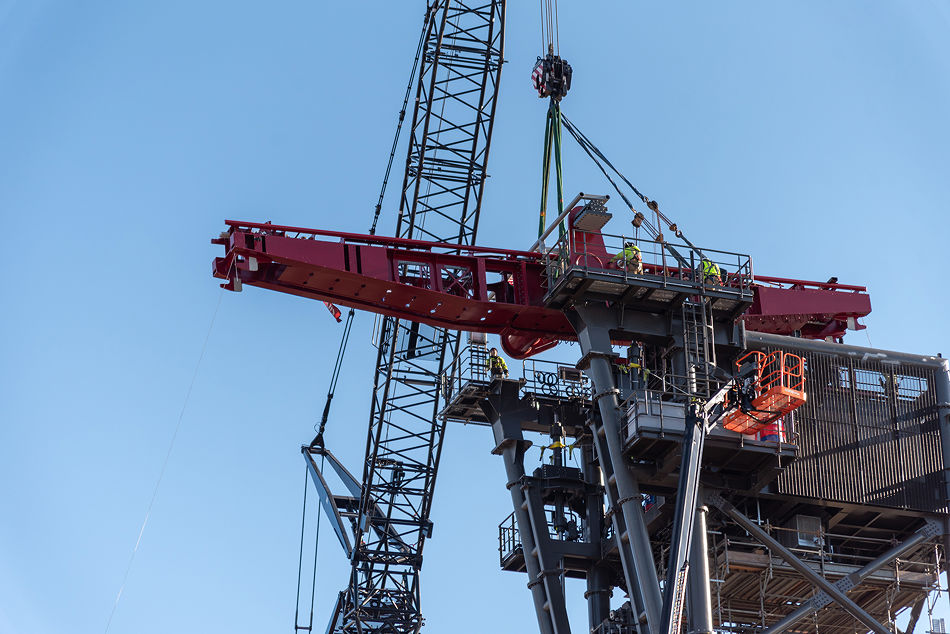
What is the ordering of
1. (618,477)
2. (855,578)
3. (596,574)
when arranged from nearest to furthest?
(618,477) < (855,578) < (596,574)

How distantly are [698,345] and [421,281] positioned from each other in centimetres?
809

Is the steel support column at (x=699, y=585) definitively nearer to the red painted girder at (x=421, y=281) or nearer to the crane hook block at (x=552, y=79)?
the red painted girder at (x=421, y=281)

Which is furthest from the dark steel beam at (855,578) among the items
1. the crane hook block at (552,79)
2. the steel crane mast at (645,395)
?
the crane hook block at (552,79)

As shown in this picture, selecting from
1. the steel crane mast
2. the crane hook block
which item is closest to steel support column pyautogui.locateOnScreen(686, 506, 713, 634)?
the steel crane mast

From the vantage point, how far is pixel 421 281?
44.5 metres

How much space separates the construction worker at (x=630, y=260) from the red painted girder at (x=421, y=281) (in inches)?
79.1

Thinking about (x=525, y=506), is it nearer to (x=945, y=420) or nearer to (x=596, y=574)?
(x=596, y=574)

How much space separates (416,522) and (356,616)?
487 centimetres

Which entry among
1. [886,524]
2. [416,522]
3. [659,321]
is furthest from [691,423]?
[416,522]

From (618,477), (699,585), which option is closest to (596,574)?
(618,477)

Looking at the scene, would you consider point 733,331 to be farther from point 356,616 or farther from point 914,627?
point 356,616

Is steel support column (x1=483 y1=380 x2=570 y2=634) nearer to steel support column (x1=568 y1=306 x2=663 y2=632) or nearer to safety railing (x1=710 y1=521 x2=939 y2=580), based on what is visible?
steel support column (x1=568 y1=306 x2=663 y2=632)

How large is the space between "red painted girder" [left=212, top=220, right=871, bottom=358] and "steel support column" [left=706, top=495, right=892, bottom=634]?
637cm

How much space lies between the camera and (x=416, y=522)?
221 feet
